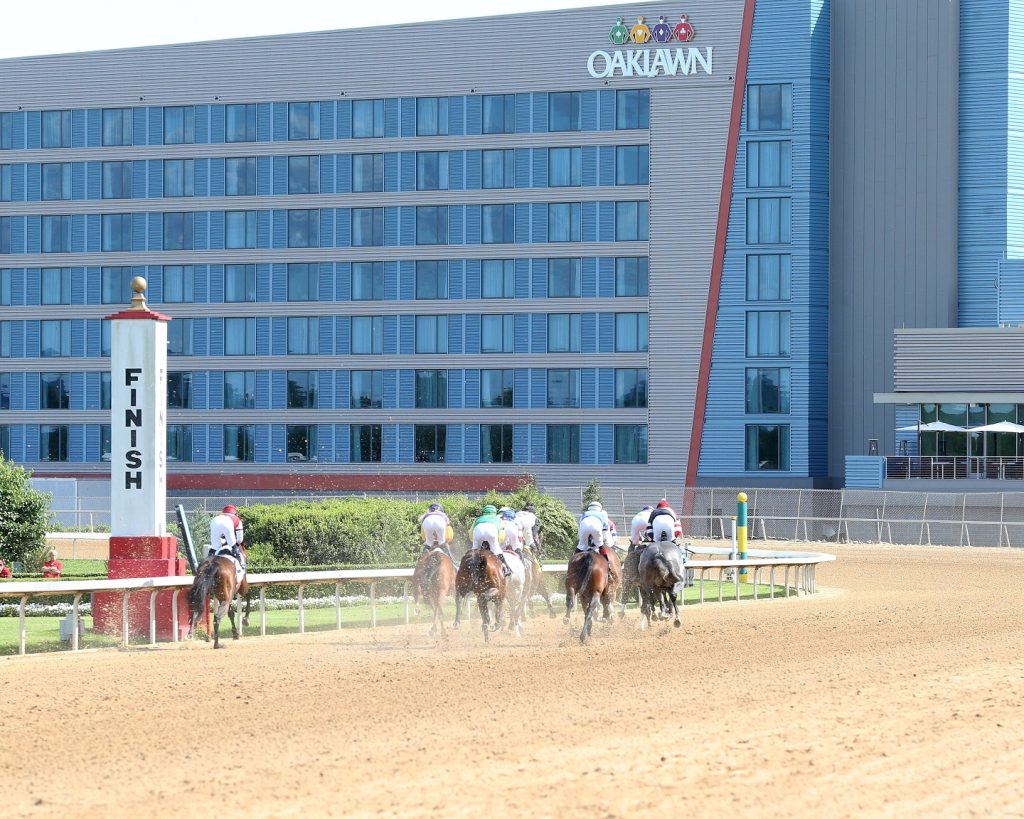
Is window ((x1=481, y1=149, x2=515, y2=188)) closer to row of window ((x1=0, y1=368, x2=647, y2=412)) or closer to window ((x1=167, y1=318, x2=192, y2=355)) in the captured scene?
row of window ((x1=0, y1=368, x2=647, y2=412))

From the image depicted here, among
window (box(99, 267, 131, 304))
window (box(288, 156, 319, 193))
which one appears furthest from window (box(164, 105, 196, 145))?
window (box(99, 267, 131, 304))

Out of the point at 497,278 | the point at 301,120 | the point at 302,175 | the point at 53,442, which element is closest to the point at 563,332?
the point at 497,278

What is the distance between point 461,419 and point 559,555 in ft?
122

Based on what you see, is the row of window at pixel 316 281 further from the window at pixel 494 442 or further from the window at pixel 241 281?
the window at pixel 494 442

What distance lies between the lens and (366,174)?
235 feet

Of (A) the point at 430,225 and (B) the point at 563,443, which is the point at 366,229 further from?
(B) the point at 563,443

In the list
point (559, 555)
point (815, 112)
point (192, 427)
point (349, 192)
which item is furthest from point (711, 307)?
point (559, 555)

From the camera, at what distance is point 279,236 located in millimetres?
72562

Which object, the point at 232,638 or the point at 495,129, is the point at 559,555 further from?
the point at 495,129

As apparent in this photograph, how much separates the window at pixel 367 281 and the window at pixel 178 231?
784 cm

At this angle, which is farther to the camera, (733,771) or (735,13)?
(735,13)

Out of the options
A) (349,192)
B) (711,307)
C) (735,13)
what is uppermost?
(735,13)

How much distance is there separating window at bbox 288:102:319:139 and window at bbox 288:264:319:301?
5.64m

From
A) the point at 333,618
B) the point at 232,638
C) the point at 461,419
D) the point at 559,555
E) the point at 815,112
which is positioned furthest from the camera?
the point at 461,419
